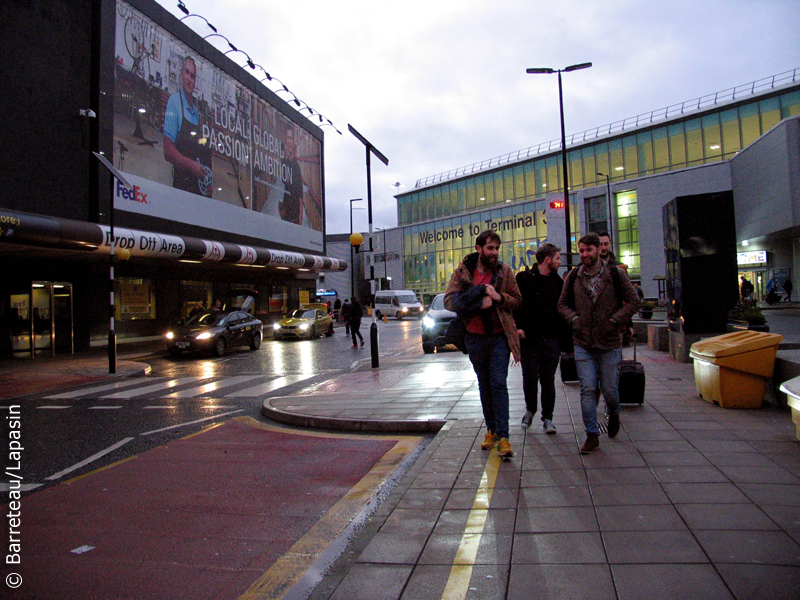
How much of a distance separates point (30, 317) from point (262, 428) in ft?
47.0

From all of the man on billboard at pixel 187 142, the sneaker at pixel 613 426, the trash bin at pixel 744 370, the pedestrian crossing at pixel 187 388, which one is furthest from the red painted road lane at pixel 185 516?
the man on billboard at pixel 187 142

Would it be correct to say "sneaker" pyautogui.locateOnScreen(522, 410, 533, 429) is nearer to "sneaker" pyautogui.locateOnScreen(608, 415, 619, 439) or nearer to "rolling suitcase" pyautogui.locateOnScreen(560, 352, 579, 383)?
"sneaker" pyautogui.locateOnScreen(608, 415, 619, 439)

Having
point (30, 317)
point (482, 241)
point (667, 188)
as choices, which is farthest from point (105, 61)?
point (667, 188)

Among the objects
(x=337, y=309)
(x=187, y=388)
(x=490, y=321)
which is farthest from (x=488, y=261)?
(x=337, y=309)

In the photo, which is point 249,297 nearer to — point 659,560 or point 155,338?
point 155,338

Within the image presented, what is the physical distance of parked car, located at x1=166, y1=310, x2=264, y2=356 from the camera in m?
17.1

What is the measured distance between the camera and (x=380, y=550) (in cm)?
298

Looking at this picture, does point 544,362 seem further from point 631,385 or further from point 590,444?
point 631,385

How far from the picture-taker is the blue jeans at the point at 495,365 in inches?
182

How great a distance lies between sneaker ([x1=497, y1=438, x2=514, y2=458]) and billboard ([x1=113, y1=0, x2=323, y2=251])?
18.3 metres

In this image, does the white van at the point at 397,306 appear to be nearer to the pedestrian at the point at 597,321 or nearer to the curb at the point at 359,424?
the curb at the point at 359,424

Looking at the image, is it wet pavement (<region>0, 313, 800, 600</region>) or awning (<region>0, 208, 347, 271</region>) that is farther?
awning (<region>0, 208, 347, 271</region>)

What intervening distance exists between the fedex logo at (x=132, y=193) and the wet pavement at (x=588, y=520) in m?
16.7

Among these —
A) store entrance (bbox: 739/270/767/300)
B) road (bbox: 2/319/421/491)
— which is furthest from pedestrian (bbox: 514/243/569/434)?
store entrance (bbox: 739/270/767/300)
